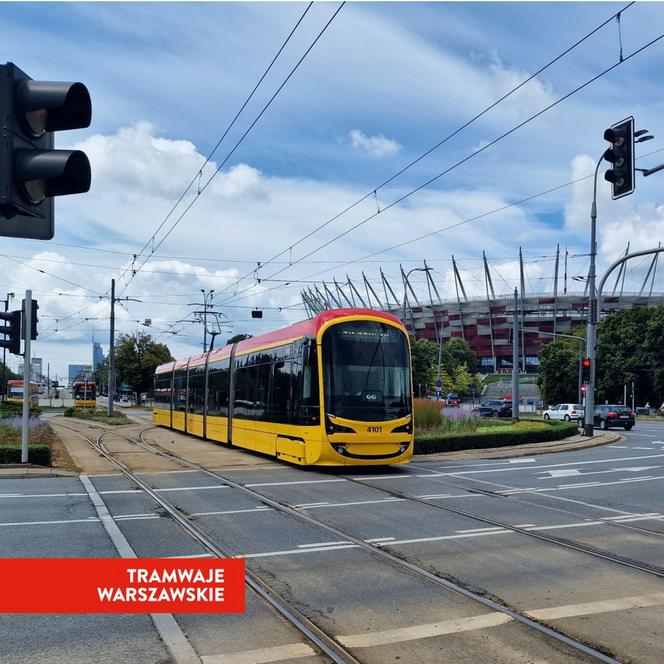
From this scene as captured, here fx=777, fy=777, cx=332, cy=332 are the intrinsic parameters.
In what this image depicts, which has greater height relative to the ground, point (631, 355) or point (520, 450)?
point (631, 355)

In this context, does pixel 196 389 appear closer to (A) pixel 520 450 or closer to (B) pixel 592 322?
(A) pixel 520 450

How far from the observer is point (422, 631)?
634 cm

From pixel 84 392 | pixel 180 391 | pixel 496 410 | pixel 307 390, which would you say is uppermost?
pixel 307 390

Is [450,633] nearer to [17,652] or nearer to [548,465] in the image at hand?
[17,652]

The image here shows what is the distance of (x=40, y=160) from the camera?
3.76 m

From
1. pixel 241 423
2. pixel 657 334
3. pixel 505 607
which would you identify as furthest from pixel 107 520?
pixel 657 334

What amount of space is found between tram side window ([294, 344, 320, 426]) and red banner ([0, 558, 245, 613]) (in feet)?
30.5

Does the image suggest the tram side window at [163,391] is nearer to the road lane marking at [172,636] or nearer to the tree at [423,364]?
the road lane marking at [172,636]

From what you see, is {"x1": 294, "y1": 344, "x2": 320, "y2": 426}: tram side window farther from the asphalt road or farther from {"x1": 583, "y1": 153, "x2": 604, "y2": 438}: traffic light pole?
{"x1": 583, "y1": 153, "x2": 604, "y2": 438}: traffic light pole

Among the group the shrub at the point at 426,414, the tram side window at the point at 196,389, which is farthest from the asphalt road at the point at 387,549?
the tram side window at the point at 196,389

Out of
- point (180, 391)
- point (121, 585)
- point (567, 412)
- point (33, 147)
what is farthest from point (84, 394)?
point (33, 147)

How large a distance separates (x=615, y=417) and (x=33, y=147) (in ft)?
145

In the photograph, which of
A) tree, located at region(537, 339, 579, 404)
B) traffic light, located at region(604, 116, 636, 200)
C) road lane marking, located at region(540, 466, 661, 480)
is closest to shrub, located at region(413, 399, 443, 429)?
road lane marking, located at region(540, 466, 661, 480)

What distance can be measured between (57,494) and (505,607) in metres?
10.1
